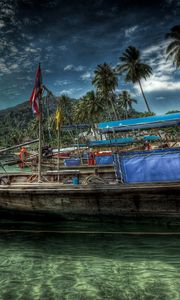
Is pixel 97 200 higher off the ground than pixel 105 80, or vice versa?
pixel 105 80

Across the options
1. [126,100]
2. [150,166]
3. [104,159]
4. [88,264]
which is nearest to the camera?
[88,264]

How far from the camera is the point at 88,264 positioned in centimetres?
523

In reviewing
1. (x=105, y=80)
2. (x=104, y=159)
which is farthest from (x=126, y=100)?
(x=104, y=159)

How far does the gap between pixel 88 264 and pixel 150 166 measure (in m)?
3.43

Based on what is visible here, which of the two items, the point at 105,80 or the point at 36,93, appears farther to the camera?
the point at 105,80

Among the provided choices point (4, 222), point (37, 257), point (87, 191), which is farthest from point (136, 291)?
point (4, 222)

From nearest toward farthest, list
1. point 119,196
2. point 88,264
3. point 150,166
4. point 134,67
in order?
1. point 88,264
2. point 119,196
3. point 150,166
4. point 134,67

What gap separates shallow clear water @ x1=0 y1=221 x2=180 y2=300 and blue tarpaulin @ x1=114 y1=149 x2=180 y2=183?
1.61m

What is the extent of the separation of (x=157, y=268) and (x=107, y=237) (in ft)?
5.96

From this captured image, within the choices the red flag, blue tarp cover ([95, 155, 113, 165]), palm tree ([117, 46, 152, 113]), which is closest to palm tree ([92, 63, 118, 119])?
palm tree ([117, 46, 152, 113])

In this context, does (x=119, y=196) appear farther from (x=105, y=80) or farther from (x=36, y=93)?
(x=105, y=80)

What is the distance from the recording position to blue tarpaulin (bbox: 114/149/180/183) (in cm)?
685

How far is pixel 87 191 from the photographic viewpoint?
7090mm

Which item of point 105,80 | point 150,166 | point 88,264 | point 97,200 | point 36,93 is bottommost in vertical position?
point 88,264
